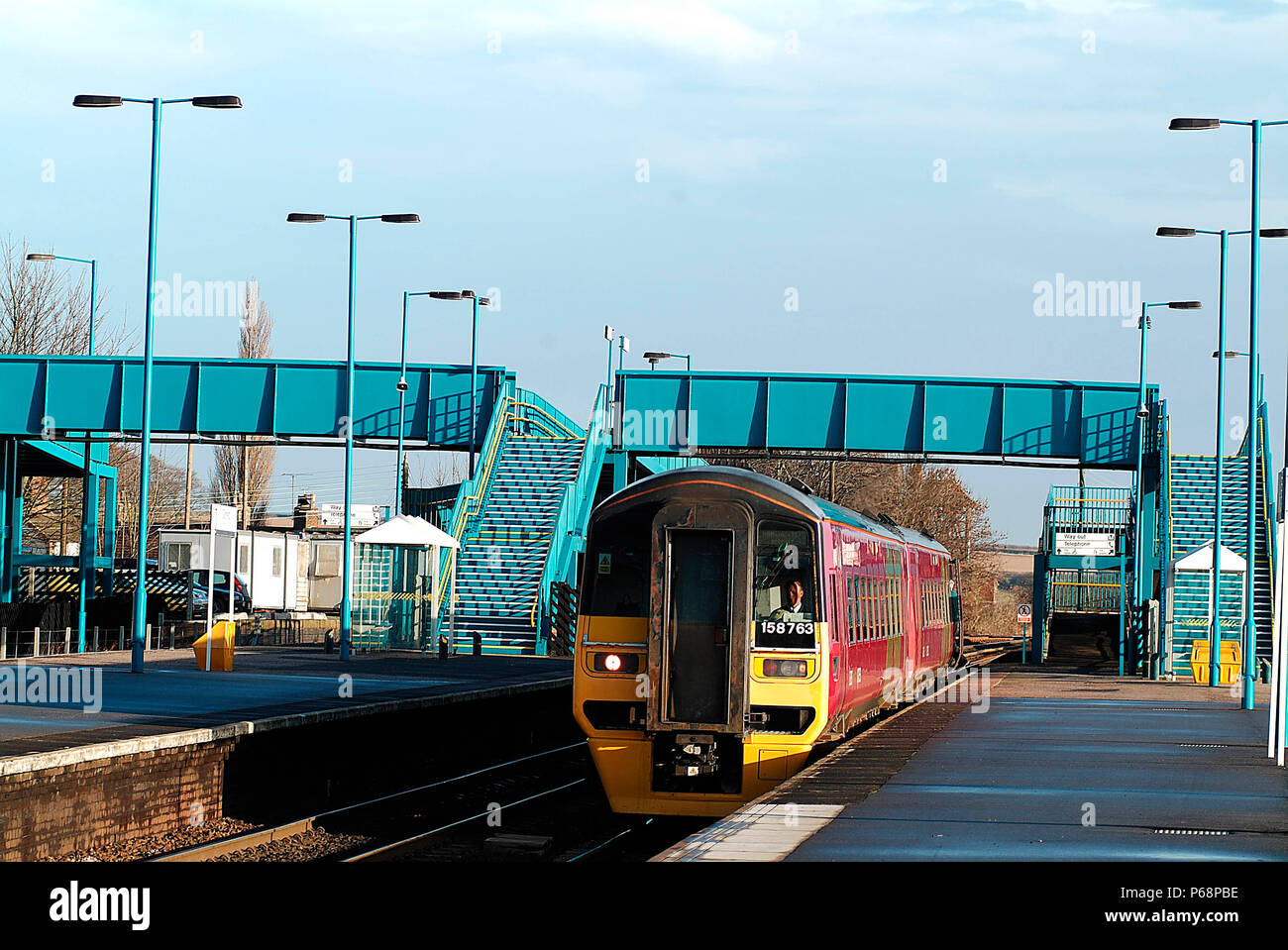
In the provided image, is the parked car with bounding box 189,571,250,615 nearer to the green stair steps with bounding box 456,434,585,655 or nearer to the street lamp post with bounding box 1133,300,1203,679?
the green stair steps with bounding box 456,434,585,655

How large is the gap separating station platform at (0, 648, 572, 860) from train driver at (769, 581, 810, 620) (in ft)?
18.8

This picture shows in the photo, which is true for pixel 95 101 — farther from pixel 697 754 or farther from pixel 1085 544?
pixel 1085 544

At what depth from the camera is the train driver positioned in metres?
14.6

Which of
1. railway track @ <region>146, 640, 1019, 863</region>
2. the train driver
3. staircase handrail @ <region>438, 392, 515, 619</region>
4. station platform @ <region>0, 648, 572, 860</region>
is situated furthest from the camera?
staircase handrail @ <region>438, 392, 515, 619</region>

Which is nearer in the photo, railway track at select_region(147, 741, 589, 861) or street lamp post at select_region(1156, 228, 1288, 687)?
railway track at select_region(147, 741, 589, 861)

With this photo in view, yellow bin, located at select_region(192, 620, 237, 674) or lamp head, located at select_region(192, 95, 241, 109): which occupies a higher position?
lamp head, located at select_region(192, 95, 241, 109)

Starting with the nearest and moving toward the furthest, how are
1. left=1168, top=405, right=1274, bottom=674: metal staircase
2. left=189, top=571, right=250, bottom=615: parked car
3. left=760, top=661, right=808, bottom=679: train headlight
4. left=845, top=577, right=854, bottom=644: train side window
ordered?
left=760, top=661, right=808, bottom=679: train headlight < left=845, top=577, right=854, bottom=644: train side window < left=1168, top=405, right=1274, bottom=674: metal staircase < left=189, top=571, right=250, bottom=615: parked car

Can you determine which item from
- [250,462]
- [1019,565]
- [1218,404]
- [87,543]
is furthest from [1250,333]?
[1019,565]

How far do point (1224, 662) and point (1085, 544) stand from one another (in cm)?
1547

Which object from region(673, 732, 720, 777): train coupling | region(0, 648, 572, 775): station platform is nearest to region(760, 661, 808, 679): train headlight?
region(673, 732, 720, 777): train coupling

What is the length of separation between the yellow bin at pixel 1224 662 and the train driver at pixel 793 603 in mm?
18696

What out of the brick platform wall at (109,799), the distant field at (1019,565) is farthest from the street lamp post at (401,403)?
the distant field at (1019,565)
